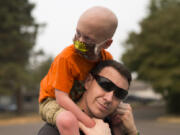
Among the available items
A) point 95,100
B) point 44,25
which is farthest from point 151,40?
point 95,100

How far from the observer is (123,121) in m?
2.32

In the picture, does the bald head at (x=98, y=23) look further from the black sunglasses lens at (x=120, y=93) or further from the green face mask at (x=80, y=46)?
the black sunglasses lens at (x=120, y=93)

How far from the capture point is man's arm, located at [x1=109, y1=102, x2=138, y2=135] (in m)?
2.32

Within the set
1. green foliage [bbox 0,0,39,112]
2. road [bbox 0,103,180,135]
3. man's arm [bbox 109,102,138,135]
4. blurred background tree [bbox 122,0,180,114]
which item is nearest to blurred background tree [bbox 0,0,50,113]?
green foliage [bbox 0,0,39,112]

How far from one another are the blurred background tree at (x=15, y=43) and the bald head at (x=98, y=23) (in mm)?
23164

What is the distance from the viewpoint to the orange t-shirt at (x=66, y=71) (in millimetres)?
2004

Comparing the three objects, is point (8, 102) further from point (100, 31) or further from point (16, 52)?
point (100, 31)

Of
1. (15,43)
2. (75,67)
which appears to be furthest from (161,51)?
(75,67)

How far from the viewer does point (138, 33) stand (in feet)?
75.9

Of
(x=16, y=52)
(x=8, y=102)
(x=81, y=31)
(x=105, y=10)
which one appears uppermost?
(x=105, y=10)

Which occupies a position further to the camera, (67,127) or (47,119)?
(47,119)

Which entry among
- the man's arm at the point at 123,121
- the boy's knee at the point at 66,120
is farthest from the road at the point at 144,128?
the boy's knee at the point at 66,120

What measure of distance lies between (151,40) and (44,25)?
1106 centimetres

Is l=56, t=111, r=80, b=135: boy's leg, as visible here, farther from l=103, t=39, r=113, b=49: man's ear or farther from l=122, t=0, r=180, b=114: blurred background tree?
l=122, t=0, r=180, b=114: blurred background tree
